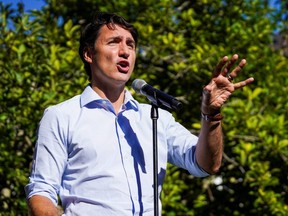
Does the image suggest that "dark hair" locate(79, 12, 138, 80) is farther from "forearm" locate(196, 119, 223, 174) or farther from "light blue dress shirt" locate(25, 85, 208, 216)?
"forearm" locate(196, 119, 223, 174)

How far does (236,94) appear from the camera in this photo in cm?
688

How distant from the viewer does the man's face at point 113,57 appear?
3.20 metres

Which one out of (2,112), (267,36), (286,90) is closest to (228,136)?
(286,90)

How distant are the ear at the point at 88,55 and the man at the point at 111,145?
2.6 inches

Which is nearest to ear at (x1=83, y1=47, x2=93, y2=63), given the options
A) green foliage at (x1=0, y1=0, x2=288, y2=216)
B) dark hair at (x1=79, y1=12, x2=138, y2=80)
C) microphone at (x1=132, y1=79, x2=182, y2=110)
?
dark hair at (x1=79, y1=12, x2=138, y2=80)

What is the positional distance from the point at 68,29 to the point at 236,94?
1.64 metres

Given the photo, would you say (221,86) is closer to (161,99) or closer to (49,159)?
(161,99)

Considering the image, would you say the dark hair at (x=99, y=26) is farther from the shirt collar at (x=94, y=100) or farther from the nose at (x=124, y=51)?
the shirt collar at (x=94, y=100)

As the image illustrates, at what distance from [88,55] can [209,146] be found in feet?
2.46

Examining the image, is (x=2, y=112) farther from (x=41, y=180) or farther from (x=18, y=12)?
(x=41, y=180)

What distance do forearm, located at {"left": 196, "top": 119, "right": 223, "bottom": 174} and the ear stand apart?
65 cm

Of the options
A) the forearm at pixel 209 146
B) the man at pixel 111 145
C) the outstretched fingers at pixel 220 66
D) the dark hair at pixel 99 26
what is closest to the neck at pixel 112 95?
the man at pixel 111 145

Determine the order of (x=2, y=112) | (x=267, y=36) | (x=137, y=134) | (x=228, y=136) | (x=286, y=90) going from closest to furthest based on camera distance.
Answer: (x=137, y=134) < (x=2, y=112) < (x=228, y=136) < (x=286, y=90) < (x=267, y=36)

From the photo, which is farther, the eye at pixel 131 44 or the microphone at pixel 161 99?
the eye at pixel 131 44
